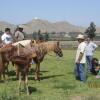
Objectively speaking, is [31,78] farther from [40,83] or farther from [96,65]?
[96,65]

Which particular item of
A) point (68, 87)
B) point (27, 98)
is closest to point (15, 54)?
point (27, 98)

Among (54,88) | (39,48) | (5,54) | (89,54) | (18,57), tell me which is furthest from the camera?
(89,54)

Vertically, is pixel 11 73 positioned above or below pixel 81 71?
below

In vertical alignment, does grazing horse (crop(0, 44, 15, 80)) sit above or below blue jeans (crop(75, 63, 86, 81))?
above

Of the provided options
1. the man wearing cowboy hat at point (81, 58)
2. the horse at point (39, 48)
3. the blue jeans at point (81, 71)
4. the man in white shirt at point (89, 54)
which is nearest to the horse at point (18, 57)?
the horse at point (39, 48)

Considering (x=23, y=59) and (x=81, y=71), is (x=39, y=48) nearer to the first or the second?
(x=81, y=71)

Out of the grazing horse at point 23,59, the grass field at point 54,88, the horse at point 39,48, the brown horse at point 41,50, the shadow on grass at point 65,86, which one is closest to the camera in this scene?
the grass field at point 54,88

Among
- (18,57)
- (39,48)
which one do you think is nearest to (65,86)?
(39,48)

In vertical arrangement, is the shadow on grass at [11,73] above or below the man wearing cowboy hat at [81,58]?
below

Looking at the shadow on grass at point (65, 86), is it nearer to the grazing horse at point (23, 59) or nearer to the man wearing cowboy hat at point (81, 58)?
the man wearing cowboy hat at point (81, 58)

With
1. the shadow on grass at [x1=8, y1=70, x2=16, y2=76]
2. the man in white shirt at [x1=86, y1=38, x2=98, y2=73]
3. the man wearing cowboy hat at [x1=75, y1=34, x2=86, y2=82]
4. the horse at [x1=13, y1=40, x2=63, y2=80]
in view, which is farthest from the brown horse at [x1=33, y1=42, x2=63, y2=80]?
the man in white shirt at [x1=86, y1=38, x2=98, y2=73]

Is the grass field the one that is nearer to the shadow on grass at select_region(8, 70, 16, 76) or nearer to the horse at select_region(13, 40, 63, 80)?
the shadow on grass at select_region(8, 70, 16, 76)

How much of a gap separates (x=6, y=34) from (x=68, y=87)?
14.1 feet

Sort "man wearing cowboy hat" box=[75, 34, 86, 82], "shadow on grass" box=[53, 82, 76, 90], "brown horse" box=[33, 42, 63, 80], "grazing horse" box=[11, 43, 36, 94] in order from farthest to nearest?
"brown horse" box=[33, 42, 63, 80]
"man wearing cowboy hat" box=[75, 34, 86, 82]
"shadow on grass" box=[53, 82, 76, 90]
"grazing horse" box=[11, 43, 36, 94]
